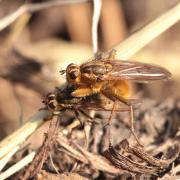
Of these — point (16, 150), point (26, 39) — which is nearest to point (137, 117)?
point (16, 150)

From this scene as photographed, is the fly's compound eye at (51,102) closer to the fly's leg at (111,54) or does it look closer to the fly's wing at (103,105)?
the fly's wing at (103,105)

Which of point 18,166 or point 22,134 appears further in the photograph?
point 22,134

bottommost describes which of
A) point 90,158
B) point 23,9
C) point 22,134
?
point 90,158

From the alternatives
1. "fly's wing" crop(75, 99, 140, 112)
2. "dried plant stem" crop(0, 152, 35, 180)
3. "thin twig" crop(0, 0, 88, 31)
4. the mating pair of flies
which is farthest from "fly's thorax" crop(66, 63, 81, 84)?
"thin twig" crop(0, 0, 88, 31)

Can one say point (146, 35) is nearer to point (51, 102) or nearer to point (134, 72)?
point (134, 72)

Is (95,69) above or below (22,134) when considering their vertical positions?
above

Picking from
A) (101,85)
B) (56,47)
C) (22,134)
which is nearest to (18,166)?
(22,134)

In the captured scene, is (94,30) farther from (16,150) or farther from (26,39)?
(26,39)
